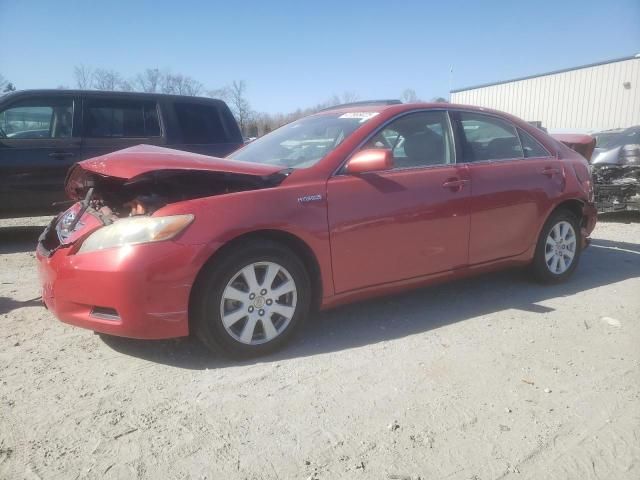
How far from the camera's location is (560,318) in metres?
3.60


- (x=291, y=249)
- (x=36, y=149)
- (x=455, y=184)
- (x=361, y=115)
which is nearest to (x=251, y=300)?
(x=291, y=249)

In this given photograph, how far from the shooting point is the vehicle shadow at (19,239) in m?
5.72

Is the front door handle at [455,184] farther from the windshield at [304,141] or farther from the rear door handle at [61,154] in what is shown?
the rear door handle at [61,154]

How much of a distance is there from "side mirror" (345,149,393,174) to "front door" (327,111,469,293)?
73mm

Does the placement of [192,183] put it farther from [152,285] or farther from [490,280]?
[490,280]

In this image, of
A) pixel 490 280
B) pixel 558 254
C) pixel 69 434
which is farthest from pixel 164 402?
pixel 558 254

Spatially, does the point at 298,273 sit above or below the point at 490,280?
above

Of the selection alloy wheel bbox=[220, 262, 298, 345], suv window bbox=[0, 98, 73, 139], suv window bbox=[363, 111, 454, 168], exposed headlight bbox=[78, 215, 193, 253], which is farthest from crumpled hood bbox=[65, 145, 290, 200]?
suv window bbox=[0, 98, 73, 139]

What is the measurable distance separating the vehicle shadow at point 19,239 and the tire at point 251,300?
4.02m

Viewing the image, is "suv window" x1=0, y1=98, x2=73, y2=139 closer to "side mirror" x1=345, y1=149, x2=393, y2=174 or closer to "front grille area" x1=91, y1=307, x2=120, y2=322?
"front grille area" x1=91, y1=307, x2=120, y2=322

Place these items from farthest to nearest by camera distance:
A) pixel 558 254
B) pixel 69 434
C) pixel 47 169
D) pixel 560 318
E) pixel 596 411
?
pixel 47 169, pixel 558 254, pixel 560 318, pixel 596 411, pixel 69 434

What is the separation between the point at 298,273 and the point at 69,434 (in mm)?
1448

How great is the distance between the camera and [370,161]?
3.07m

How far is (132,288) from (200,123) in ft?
15.2
